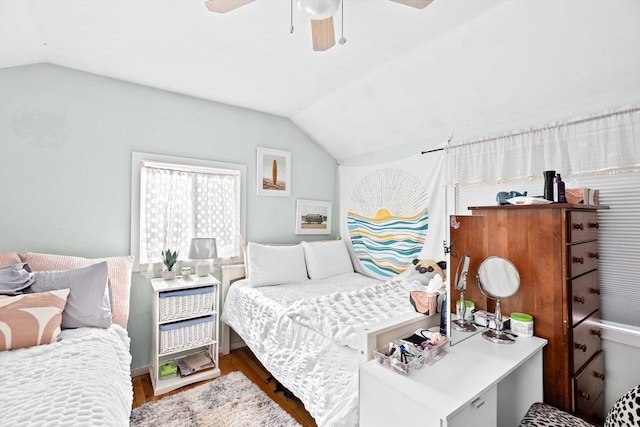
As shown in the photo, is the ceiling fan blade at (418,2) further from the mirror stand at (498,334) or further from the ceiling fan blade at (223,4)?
the mirror stand at (498,334)

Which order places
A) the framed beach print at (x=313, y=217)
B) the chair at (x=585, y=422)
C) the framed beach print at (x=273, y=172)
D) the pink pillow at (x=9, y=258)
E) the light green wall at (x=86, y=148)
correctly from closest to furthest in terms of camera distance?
1. the chair at (x=585, y=422)
2. the pink pillow at (x=9, y=258)
3. the light green wall at (x=86, y=148)
4. the framed beach print at (x=273, y=172)
5. the framed beach print at (x=313, y=217)

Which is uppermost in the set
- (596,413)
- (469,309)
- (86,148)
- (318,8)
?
(318,8)

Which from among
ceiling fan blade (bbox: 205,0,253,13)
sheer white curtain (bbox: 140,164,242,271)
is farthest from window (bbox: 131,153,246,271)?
ceiling fan blade (bbox: 205,0,253,13)

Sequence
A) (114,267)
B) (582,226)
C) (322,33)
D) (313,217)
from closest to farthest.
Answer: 1. (322,33)
2. (582,226)
3. (114,267)
4. (313,217)

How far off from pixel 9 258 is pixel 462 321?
2.87 m

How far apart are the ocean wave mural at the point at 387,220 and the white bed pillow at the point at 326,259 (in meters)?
0.21

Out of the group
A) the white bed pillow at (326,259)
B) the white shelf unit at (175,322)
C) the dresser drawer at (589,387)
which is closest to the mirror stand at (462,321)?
the dresser drawer at (589,387)

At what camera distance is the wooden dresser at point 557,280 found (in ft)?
4.76

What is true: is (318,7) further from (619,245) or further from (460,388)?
(619,245)

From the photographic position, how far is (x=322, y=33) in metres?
1.47

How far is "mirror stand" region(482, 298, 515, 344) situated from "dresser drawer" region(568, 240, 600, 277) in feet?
1.32

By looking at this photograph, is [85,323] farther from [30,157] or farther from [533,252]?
[533,252]

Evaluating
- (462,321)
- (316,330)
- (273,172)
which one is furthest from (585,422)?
(273,172)

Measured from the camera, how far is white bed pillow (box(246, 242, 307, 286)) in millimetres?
2772
